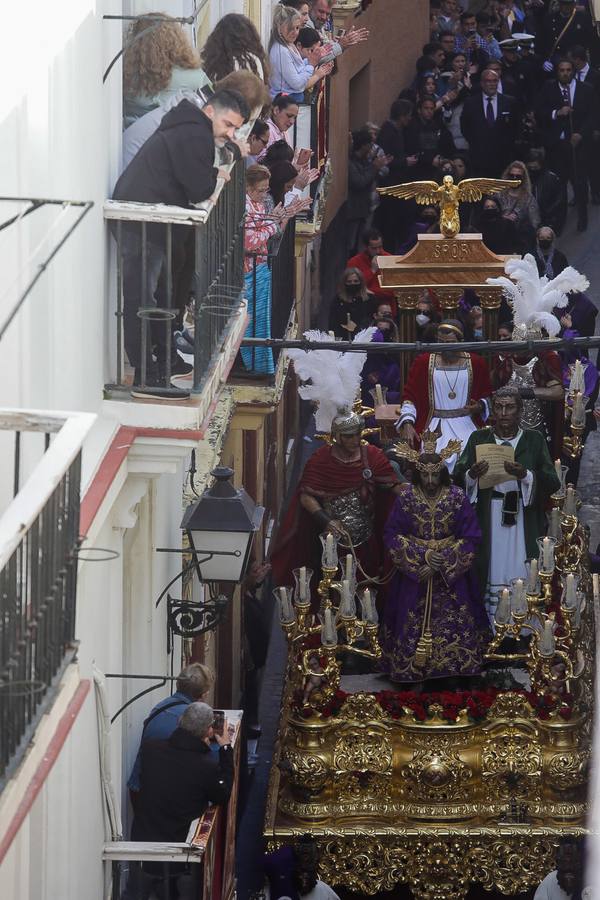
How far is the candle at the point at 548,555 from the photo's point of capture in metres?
13.3

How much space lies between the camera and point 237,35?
12656 millimetres

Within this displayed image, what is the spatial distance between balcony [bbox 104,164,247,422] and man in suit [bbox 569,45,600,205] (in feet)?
56.8

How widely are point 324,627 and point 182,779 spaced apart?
8.15 ft

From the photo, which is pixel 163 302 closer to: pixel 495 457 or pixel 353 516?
pixel 353 516

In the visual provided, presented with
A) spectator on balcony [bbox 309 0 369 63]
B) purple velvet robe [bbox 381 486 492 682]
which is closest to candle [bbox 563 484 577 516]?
purple velvet robe [bbox 381 486 492 682]

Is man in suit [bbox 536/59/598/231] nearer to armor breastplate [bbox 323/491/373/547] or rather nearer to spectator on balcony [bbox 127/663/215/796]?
armor breastplate [bbox 323/491/373/547]

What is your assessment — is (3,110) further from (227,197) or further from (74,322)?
(227,197)

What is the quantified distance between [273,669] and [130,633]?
669 cm

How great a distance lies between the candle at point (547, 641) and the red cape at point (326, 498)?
70.9 inches

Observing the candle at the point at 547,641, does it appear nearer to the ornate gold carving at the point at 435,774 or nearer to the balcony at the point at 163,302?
the ornate gold carving at the point at 435,774

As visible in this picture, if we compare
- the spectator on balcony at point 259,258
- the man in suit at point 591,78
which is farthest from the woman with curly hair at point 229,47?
the man in suit at point 591,78

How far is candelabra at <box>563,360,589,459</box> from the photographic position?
1514 centimetres

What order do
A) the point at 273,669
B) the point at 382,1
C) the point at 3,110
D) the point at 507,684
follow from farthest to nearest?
the point at 382,1, the point at 273,669, the point at 507,684, the point at 3,110

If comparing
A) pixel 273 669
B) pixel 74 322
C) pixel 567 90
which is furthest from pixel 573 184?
pixel 74 322
